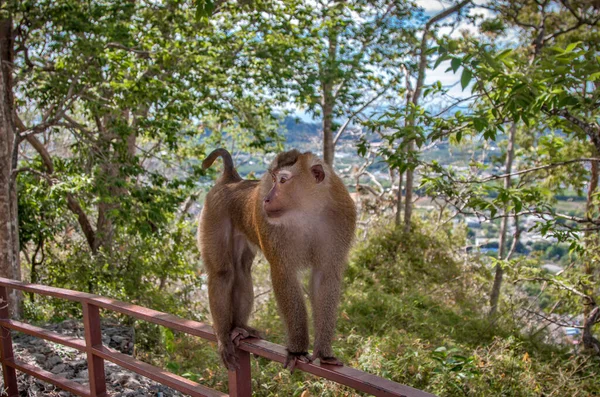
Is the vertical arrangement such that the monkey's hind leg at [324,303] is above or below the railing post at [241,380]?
above

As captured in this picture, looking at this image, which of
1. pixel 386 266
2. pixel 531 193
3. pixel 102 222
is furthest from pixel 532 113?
pixel 102 222

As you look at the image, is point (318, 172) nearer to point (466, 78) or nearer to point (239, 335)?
point (239, 335)

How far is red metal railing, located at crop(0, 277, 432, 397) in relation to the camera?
5.73 ft

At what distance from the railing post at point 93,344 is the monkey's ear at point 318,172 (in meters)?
1.44

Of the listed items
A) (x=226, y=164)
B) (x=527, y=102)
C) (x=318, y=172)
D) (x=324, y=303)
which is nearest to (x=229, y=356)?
(x=324, y=303)

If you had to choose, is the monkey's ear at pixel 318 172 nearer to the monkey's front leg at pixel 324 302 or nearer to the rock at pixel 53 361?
the monkey's front leg at pixel 324 302

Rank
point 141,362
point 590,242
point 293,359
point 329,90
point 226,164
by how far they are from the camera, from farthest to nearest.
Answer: point 329,90, point 590,242, point 226,164, point 141,362, point 293,359

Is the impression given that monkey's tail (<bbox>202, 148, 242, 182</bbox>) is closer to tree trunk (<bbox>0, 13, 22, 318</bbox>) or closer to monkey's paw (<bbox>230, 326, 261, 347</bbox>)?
monkey's paw (<bbox>230, 326, 261, 347</bbox>)

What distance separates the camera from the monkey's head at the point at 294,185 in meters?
2.26

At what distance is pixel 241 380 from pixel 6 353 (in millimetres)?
2113

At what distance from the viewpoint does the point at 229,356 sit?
95.0 inches

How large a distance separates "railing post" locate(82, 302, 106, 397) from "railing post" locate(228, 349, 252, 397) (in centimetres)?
98

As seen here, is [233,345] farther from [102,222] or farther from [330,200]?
[102,222]

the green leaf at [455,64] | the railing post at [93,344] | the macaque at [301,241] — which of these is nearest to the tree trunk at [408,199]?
the green leaf at [455,64]
